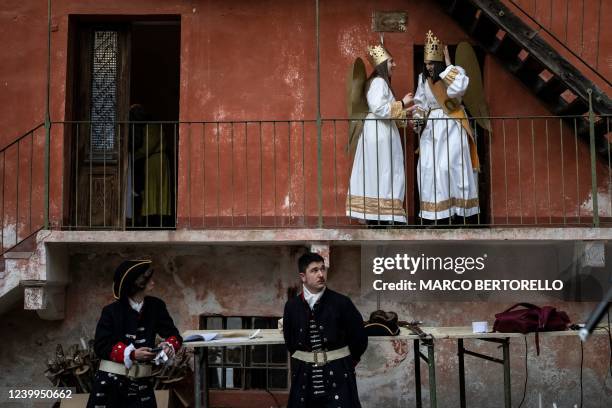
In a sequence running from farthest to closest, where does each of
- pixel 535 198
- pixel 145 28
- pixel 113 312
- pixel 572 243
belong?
pixel 145 28, pixel 535 198, pixel 572 243, pixel 113 312

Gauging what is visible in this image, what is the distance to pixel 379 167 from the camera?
31.8 feet

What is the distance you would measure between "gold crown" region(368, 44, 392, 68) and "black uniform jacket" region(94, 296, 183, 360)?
4218 mm

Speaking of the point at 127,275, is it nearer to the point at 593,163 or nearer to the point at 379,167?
the point at 379,167

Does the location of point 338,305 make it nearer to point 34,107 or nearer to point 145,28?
point 34,107

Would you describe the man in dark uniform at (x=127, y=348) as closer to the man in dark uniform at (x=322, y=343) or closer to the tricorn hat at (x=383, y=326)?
the man in dark uniform at (x=322, y=343)

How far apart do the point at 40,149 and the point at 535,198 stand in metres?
5.65

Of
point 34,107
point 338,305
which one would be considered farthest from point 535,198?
→ point 34,107

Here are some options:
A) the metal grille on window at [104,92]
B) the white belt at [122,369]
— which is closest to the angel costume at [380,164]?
the metal grille on window at [104,92]

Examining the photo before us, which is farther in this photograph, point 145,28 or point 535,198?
point 145,28

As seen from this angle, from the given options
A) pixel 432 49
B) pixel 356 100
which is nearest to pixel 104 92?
pixel 356 100

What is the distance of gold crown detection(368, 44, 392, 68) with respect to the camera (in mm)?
9750

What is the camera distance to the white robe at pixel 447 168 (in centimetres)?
959

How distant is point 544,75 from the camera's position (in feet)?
33.2

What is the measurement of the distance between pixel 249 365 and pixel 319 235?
79.2 inches
